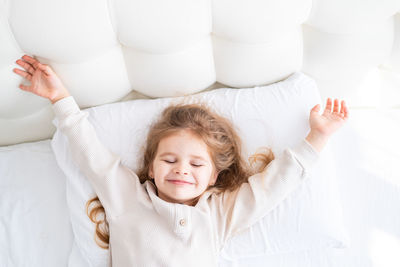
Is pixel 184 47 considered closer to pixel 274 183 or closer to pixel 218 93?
pixel 218 93

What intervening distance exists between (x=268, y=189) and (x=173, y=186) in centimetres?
28

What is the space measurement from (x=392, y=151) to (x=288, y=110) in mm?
470

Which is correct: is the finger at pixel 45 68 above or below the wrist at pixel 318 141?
above

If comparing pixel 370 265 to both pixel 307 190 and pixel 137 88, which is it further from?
pixel 137 88

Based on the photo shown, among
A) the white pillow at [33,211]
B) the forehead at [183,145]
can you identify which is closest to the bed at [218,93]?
the white pillow at [33,211]

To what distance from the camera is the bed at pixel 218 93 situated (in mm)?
875

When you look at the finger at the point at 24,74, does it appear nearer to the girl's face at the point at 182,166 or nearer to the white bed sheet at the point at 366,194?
the girl's face at the point at 182,166

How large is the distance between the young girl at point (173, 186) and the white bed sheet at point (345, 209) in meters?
0.16

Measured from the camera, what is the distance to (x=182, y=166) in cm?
90

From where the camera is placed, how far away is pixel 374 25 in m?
0.99

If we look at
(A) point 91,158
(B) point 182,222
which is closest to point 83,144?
(A) point 91,158

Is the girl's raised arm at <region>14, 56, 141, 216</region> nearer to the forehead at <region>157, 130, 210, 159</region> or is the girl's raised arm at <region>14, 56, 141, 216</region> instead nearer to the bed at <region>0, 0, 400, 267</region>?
the bed at <region>0, 0, 400, 267</region>

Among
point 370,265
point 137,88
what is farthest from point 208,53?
point 370,265

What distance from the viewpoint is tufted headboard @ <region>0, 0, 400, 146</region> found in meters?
0.84
